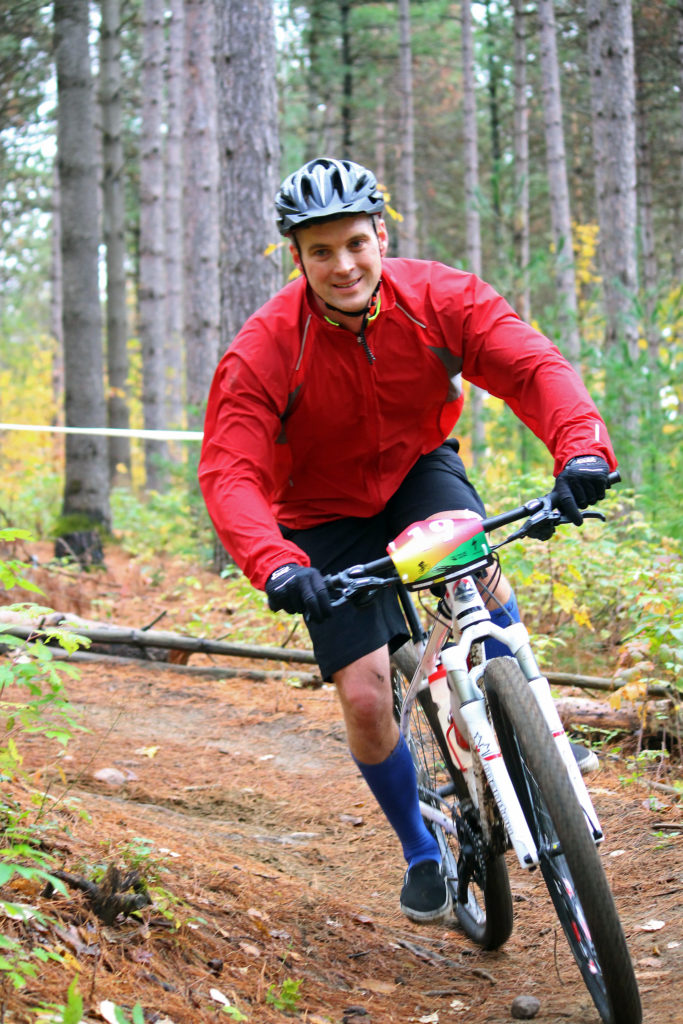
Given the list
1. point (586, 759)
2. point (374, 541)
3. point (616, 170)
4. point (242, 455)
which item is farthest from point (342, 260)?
point (616, 170)

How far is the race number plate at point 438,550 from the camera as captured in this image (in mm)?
2871

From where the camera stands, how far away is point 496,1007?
3.11m

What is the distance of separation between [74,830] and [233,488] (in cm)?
157

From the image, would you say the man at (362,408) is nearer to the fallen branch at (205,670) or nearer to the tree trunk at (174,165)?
the fallen branch at (205,670)

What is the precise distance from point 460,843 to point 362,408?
1503mm

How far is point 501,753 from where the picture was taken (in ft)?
9.49

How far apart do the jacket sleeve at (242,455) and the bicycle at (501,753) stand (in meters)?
0.37

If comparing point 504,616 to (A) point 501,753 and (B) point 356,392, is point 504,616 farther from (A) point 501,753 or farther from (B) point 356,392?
(B) point 356,392

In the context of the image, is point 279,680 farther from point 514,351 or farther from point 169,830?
point 514,351

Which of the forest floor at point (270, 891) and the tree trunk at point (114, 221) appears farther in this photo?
the tree trunk at point (114, 221)

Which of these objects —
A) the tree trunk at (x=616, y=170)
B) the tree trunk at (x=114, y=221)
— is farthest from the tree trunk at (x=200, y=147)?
the tree trunk at (x=616, y=170)

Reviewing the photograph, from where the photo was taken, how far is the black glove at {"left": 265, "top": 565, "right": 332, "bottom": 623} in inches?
107

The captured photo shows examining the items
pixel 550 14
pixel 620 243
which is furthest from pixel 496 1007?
pixel 550 14

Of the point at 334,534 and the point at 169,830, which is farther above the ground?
the point at 334,534
